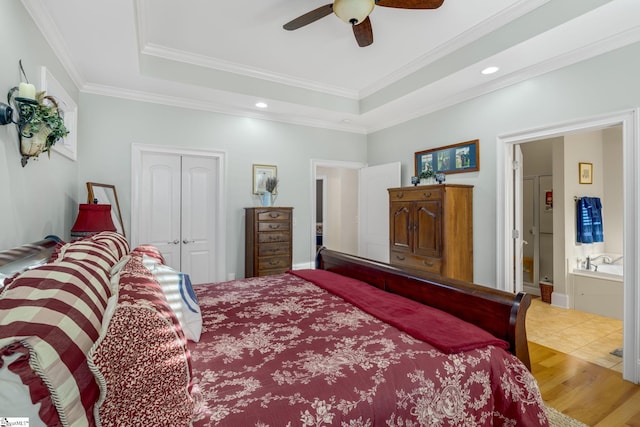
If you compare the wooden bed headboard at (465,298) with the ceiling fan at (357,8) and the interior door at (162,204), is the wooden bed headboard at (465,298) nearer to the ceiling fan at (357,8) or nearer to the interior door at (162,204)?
the ceiling fan at (357,8)

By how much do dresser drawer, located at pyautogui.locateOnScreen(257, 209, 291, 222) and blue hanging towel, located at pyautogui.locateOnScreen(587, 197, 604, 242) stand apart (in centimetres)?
399

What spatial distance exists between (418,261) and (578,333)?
1.74 m

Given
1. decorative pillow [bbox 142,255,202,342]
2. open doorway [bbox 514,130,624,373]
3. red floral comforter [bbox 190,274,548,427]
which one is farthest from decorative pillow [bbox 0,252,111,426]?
open doorway [bbox 514,130,624,373]

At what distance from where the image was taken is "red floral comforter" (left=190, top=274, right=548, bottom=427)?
102 centimetres

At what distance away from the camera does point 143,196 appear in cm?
380

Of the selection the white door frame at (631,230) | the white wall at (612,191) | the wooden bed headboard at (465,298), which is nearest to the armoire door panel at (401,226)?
the wooden bed headboard at (465,298)

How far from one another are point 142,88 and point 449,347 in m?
3.96

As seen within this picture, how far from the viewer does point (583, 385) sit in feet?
7.77

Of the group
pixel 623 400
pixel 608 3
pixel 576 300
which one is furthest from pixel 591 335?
pixel 608 3

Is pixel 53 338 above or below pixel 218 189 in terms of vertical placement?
below

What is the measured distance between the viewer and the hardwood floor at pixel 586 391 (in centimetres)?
202

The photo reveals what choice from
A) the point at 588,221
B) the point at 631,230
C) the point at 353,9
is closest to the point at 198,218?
the point at 353,9

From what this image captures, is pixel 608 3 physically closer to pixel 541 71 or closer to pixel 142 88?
pixel 541 71

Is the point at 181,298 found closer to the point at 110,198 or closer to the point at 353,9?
the point at 353,9
